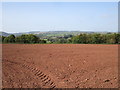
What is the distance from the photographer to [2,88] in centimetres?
442

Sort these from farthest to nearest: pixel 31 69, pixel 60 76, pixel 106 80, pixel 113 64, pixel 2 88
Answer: pixel 113 64 → pixel 31 69 → pixel 60 76 → pixel 106 80 → pixel 2 88

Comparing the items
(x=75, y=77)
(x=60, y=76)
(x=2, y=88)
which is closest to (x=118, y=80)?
(x=75, y=77)

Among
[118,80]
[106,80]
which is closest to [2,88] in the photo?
[106,80]

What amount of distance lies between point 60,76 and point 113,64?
9.09 ft

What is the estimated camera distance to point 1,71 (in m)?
5.50

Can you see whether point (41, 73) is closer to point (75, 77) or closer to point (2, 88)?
point (75, 77)

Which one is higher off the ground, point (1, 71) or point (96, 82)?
point (1, 71)

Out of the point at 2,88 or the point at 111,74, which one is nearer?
the point at 2,88

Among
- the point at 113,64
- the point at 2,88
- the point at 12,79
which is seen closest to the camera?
the point at 2,88

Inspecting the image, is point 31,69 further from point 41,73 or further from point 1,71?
point 1,71

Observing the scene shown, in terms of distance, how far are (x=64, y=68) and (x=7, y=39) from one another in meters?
15.8

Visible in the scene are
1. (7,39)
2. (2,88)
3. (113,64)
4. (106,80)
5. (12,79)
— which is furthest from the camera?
(7,39)

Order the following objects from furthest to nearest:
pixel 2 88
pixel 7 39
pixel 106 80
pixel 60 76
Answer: pixel 7 39 → pixel 60 76 → pixel 106 80 → pixel 2 88

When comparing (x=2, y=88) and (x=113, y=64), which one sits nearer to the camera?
(x=2, y=88)
